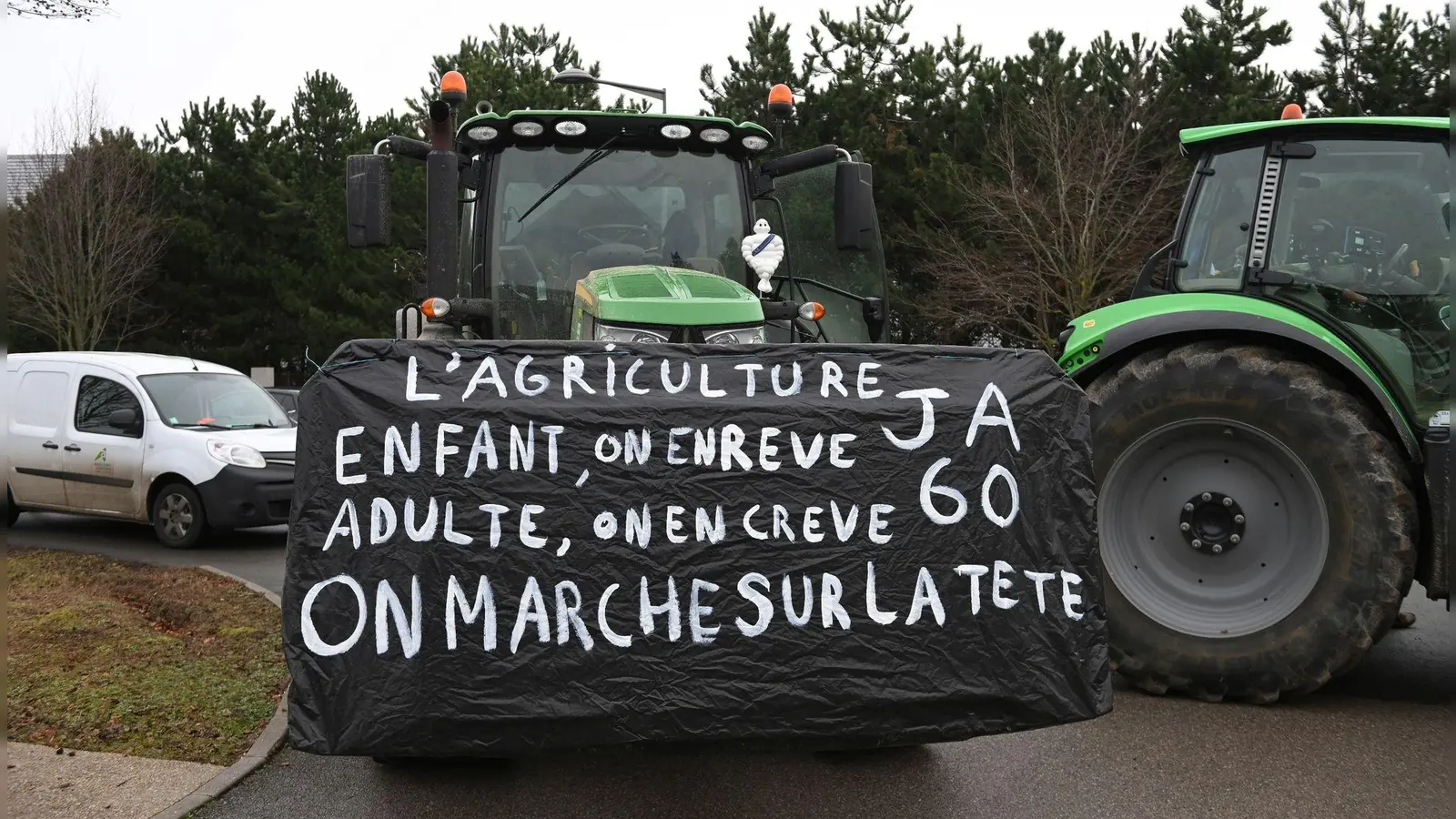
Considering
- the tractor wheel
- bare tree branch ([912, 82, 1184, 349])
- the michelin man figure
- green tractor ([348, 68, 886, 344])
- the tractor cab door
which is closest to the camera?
the tractor wheel

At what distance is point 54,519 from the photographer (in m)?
13.1

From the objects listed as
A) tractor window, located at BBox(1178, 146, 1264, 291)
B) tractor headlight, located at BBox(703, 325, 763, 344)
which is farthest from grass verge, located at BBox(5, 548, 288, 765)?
tractor window, located at BBox(1178, 146, 1264, 291)

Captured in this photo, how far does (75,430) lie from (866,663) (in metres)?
9.99

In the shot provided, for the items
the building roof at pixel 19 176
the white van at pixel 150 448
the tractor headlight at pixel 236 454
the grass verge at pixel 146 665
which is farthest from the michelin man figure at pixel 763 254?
the tractor headlight at pixel 236 454

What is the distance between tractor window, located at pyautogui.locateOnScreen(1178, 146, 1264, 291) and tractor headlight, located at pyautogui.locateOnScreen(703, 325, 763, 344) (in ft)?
7.69

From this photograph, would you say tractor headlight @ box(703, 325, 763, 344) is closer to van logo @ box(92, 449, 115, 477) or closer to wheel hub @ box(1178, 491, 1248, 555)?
wheel hub @ box(1178, 491, 1248, 555)

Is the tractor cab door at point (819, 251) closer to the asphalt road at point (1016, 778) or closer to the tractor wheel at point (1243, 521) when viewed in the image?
the tractor wheel at point (1243, 521)

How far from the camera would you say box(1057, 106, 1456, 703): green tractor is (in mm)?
5293

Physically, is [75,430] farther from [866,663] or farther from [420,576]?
[866,663]

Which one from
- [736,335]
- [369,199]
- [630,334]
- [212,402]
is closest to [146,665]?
[369,199]

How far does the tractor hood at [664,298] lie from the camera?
5438 millimetres

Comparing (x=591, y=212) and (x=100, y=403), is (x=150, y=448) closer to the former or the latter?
(x=100, y=403)

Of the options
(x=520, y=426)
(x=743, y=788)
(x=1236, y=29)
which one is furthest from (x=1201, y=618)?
(x=1236, y=29)

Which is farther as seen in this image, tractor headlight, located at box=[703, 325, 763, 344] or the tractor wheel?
tractor headlight, located at box=[703, 325, 763, 344]
